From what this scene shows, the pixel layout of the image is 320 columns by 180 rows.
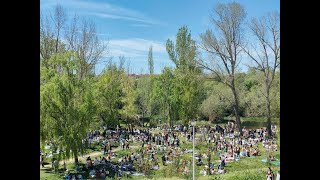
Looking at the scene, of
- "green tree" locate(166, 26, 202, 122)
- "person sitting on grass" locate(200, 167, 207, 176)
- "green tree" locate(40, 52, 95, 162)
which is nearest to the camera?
"green tree" locate(40, 52, 95, 162)

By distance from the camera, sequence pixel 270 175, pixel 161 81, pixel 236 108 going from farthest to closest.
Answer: pixel 161 81 < pixel 236 108 < pixel 270 175

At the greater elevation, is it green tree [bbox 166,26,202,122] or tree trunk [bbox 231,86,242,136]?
green tree [bbox 166,26,202,122]

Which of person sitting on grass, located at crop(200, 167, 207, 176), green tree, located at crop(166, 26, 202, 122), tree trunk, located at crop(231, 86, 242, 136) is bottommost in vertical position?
person sitting on grass, located at crop(200, 167, 207, 176)

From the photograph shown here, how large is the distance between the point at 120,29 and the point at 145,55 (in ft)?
2.81

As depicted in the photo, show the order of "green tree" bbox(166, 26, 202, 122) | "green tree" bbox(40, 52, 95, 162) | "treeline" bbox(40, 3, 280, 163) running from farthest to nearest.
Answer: "green tree" bbox(166, 26, 202, 122), "treeline" bbox(40, 3, 280, 163), "green tree" bbox(40, 52, 95, 162)

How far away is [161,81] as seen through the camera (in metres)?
6.07

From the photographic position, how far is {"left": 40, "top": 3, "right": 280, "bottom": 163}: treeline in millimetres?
5492

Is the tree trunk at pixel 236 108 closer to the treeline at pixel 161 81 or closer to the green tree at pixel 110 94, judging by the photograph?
the treeline at pixel 161 81

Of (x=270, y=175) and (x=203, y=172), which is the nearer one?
(x=270, y=175)

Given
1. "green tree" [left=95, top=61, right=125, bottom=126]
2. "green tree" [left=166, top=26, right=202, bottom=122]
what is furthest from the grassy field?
"green tree" [left=95, top=61, right=125, bottom=126]

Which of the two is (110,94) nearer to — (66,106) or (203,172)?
(66,106)

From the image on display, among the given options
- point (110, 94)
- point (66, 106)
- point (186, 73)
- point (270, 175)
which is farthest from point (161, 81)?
point (270, 175)

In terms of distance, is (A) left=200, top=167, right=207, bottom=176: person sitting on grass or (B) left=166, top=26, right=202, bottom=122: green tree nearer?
(A) left=200, top=167, right=207, bottom=176: person sitting on grass

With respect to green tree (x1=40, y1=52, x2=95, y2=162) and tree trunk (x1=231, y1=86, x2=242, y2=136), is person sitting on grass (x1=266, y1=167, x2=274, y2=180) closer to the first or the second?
tree trunk (x1=231, y1=86, x2=242, y2=136)
